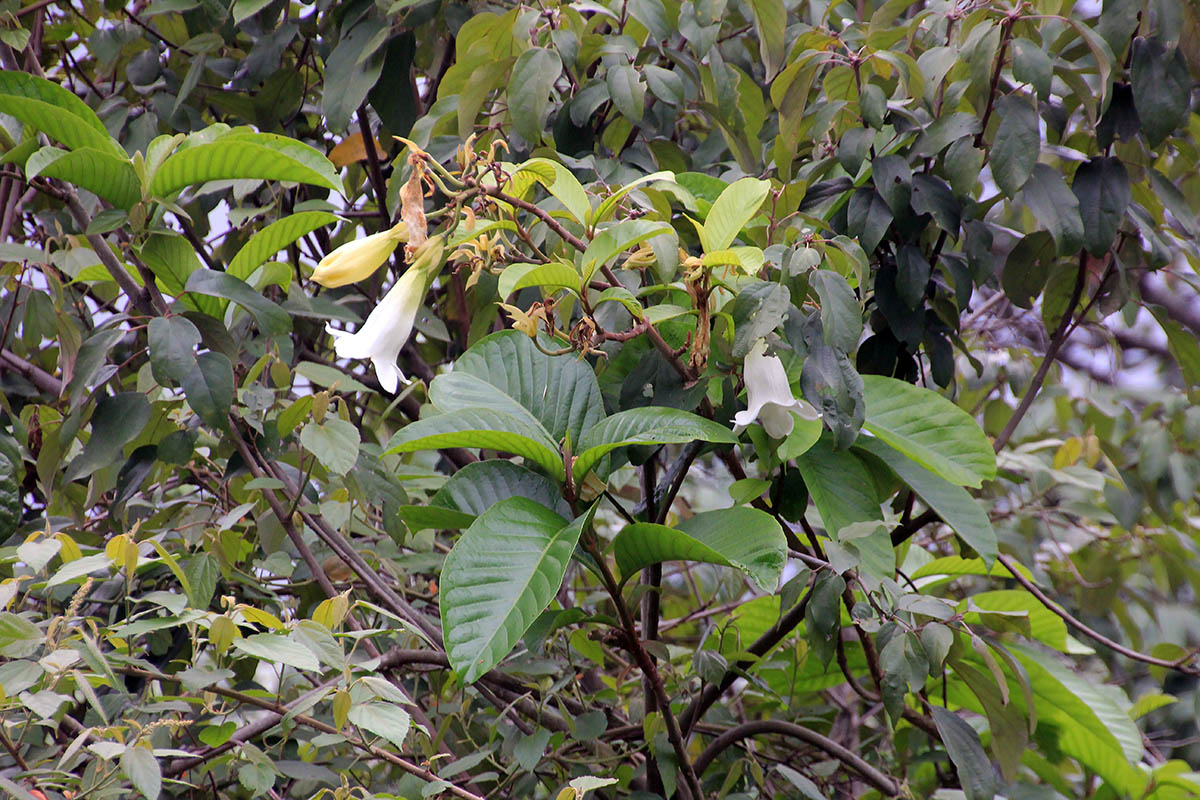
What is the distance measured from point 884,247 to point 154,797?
0.90 metres

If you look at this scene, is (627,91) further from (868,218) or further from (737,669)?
(737,669)

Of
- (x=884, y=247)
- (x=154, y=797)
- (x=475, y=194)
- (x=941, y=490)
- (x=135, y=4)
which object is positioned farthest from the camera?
(x=135, y=4)

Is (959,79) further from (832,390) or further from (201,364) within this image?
(201,364)

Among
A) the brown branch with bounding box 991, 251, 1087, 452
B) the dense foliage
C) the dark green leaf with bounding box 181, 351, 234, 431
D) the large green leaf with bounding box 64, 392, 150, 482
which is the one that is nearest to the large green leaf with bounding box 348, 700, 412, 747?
the dense foliage

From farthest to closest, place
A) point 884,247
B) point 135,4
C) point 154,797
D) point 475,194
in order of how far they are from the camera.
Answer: point 135,4
point 884,247
point 475,194
point 154,797

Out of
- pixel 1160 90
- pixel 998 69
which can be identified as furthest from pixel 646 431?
pixel 1160 90

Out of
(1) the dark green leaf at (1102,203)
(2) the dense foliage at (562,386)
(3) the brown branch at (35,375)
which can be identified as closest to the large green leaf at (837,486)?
(2) the dense foliage at (562,386)

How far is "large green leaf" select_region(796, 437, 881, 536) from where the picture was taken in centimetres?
95

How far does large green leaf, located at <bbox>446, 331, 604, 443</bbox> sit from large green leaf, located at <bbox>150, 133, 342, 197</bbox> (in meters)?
0.21

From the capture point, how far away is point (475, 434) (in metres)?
0.84

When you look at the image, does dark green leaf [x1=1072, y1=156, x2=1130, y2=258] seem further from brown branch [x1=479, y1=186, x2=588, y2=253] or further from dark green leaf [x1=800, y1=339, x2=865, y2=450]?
brown branch [x1=479, y1=186, x2=588, y2=253]

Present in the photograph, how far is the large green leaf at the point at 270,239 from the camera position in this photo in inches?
41.4

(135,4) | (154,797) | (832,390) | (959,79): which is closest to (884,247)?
(959,79)

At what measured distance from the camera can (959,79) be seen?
110cm
